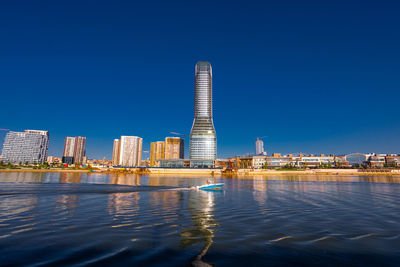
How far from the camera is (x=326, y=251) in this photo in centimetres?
1151

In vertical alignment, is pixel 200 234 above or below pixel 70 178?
above

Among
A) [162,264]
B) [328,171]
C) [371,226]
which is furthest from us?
[328,171]

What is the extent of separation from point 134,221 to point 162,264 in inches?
371

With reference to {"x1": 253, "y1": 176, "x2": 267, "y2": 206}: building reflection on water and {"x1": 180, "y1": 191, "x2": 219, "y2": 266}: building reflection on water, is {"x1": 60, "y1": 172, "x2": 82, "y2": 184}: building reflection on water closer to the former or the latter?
{"x1": 253, "y1": 176, "x2": 267, "y2": 206}: building reflection on water

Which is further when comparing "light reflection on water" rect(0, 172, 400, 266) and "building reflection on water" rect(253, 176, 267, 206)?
"building reflection on water" rect(253, 176, 267, 206)

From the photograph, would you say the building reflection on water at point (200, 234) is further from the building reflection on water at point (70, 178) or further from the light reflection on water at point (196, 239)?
the building reflection on water at point (70, 178)

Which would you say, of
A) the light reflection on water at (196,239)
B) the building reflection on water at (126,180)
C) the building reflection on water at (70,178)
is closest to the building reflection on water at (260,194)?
the light reflection on water at (196,239)

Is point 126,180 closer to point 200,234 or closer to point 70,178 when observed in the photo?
point 70,178

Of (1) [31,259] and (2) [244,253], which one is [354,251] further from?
(1) [31,259]

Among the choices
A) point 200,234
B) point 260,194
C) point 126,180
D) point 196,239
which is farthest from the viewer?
point 126,180

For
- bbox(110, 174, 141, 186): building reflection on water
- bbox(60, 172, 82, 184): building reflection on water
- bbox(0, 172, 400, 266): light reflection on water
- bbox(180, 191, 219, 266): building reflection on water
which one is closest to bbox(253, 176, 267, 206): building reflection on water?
bbox(0, 172, 400, 266): light reflection on water

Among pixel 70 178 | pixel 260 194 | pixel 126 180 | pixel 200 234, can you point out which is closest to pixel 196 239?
pixel 200 234

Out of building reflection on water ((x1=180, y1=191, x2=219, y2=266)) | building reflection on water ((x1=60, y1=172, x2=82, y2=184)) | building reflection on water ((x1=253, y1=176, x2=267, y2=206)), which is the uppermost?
building reflection on water ((x1=180, y1=191, x2=219, y2=266))

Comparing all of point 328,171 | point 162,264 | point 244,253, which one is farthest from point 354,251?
point 328,171
